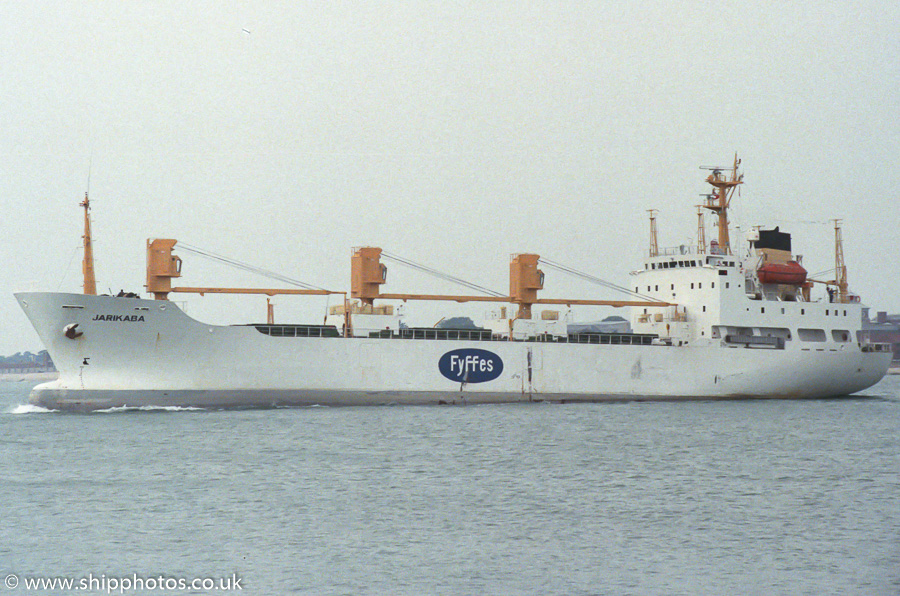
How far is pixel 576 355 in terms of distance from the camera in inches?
1439

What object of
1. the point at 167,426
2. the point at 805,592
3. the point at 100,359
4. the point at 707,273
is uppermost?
the point at 707,273

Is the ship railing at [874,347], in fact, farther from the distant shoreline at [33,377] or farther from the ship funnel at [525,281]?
the distant shoreline at [33,377]

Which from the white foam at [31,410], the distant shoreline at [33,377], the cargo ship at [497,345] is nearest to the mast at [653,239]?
the cargo ship at [497,345]

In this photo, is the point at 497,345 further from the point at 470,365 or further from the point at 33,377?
the point at 33,377

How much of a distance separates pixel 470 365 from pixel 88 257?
13639mm

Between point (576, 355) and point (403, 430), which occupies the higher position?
point (576, 355)

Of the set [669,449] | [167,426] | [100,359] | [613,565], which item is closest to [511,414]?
[669,449]

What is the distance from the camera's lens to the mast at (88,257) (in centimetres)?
3231

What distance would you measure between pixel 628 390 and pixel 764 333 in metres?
6.98

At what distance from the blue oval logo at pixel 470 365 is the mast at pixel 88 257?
12.1 meters

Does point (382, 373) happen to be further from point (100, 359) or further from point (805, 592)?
point (805, 592)

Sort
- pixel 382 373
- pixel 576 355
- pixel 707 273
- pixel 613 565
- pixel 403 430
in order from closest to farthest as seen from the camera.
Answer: pixel 613 565 < pixel 403 430 < pixel 382 373 < pixel 576 355 < pixel 707 273

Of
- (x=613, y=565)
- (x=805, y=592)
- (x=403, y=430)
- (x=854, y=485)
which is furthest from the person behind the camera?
(x=403, y=430)

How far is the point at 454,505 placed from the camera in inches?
688
